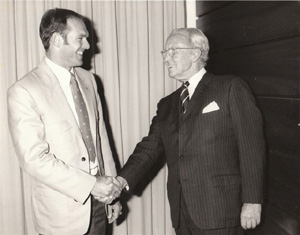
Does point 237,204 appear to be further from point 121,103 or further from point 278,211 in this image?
point 121,103

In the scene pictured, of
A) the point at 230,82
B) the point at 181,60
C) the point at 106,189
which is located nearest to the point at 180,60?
the point at 181,60

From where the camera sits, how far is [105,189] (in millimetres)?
1973

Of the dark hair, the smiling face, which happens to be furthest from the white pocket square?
the dark hair

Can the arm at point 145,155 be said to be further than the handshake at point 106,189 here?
Yes

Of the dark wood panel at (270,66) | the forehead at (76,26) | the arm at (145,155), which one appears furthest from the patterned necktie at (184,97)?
the forehead at (76,26)

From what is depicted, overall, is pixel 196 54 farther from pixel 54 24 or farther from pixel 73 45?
pixel 54 24

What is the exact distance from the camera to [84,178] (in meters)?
1.89

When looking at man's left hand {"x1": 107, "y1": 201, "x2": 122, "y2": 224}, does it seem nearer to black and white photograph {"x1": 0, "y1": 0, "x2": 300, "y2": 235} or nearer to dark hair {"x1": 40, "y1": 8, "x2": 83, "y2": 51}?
black and white photograph {"x1": 0, "y1": 0, "x2": 300, "y2": 235}

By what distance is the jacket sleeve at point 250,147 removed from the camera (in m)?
1.75

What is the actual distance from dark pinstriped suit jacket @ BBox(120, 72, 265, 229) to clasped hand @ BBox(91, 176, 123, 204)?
0.39 meters

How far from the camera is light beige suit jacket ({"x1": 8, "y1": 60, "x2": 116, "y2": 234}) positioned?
1831mm

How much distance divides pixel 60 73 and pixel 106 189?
77 cm

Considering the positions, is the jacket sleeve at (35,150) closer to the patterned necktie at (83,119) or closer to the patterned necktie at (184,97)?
the patterned necktie at (83,119)

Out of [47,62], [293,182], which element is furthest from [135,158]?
[293,182]
